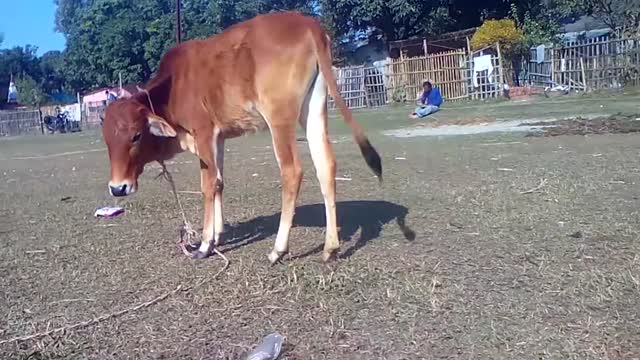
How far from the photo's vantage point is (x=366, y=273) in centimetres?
516

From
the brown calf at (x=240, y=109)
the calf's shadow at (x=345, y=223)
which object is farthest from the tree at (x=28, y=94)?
the brown calf at (x=240, y=109)

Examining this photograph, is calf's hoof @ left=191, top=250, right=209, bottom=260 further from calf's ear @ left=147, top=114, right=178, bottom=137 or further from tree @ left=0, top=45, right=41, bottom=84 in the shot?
tree @ left=0, top=45, right=41, bottom=84

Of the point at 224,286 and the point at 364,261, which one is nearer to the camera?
the point at 224,286

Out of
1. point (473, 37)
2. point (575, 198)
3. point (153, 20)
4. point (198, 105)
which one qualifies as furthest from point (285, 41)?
point (153, 20)

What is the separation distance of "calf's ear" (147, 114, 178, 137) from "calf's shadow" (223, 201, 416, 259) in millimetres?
1056

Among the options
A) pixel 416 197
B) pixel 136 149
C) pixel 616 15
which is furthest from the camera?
pixel 616 15

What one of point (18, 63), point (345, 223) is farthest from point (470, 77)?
point (18, 63)

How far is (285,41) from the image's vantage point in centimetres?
577

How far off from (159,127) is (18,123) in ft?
152

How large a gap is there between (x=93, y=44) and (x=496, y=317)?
6560 centimetres

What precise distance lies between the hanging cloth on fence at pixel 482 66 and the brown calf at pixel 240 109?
2873 centimetres

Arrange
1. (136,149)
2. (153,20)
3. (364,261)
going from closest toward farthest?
(364,261)
(136,149)
(153,20)

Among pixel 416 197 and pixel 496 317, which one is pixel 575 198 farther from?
pixel 496 317

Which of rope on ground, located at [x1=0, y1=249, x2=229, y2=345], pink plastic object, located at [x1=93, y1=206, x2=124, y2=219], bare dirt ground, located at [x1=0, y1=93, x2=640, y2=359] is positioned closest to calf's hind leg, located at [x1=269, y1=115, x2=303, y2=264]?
bare dirt ground, located at [x1=0, y1=93, x2=640, y2=359]
